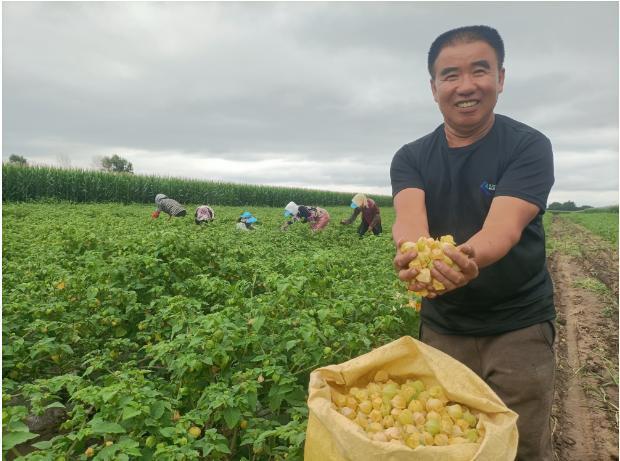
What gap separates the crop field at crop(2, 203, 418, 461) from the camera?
2.24 meters

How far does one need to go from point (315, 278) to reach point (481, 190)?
2041 mm

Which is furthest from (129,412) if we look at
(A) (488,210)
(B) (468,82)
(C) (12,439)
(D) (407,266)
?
(B) (468,82)

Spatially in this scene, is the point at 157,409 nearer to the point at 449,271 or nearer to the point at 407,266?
the point at 407,266

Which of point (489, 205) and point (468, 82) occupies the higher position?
point (468, 82)

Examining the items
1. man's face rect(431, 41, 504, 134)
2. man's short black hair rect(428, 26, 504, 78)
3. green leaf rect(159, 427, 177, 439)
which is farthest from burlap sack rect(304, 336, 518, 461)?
man's short black hair rect(428, 26, 504, 78)

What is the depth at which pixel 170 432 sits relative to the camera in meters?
2.12

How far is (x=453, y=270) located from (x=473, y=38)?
118cm

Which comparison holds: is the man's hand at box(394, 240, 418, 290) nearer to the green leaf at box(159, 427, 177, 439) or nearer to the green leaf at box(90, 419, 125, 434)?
the green leaf at box(159, 427, 177, 439)

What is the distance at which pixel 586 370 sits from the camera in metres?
5.17

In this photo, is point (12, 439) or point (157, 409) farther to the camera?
point (157, 409)

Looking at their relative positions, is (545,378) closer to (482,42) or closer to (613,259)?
(482,42)

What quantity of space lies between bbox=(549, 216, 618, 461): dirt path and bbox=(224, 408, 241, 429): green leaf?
2.69 m

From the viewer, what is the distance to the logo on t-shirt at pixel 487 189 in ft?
7.52

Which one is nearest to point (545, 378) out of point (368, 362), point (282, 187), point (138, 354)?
point (368, 362)
